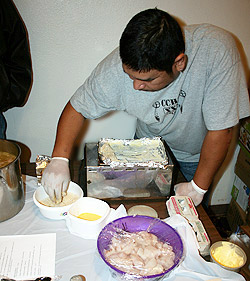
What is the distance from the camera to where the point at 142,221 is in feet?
3.51

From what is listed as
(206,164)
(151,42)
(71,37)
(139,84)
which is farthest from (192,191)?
(71,37)

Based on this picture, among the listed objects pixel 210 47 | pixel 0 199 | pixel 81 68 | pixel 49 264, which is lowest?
pixel 49 264

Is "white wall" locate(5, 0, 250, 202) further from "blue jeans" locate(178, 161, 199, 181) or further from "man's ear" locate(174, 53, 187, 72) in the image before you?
"man's ear" locate(174, 53, 187, 72)

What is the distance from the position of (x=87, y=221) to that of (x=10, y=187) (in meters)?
0.30

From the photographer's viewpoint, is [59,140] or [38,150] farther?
[38,150]

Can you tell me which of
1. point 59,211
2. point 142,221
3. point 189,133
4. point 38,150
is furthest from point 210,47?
point 38,150

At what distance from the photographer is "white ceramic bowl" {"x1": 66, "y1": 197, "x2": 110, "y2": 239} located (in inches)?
41.9

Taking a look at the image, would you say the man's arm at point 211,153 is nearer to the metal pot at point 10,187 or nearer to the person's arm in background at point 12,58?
the metal pot at point 10,187

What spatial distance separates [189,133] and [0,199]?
0.89 m

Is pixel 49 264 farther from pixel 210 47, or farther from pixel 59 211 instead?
pixel 210 47

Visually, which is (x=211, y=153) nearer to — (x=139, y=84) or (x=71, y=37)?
(x=139, y=84)

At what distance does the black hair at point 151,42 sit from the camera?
0.98m

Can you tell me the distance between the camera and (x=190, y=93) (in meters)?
1.32

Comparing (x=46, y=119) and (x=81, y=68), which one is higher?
(x=81, y=68)
